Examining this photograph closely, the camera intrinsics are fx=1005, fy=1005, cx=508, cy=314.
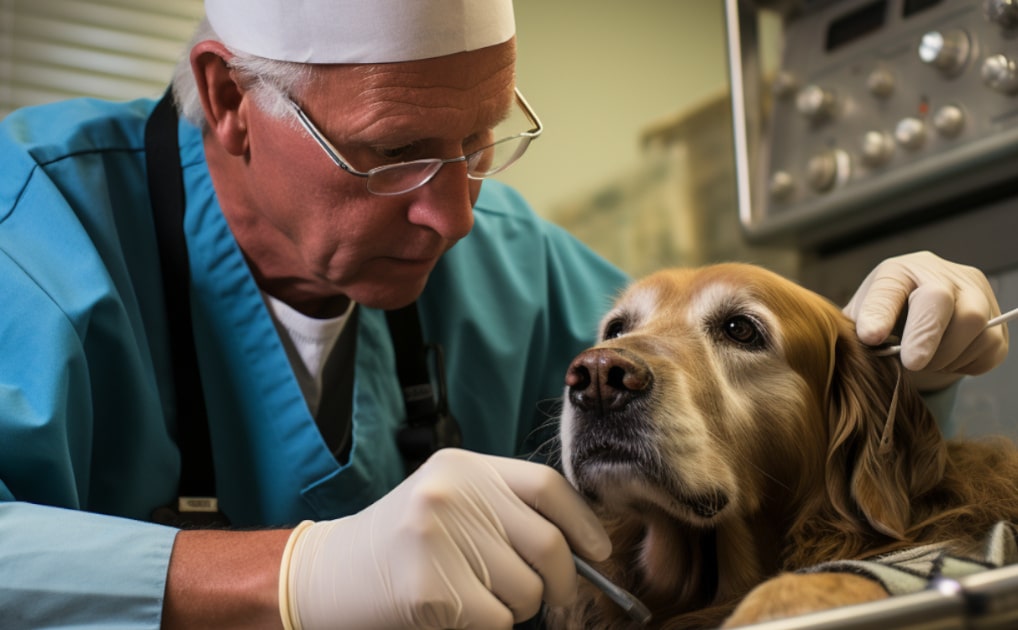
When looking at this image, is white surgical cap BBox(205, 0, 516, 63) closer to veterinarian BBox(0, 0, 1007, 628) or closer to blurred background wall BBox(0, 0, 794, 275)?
veterinarian BBox(0, 0, 1007, 628)

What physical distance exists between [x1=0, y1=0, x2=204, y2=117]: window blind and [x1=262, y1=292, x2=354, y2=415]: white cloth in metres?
0.84

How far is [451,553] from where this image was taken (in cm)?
99

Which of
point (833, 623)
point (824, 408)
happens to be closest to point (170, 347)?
point (824, 408)

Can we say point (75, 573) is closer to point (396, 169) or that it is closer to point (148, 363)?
point (148, 363)

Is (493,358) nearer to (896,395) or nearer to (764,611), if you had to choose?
(896,395)

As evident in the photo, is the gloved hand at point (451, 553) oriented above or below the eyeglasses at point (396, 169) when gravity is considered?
below

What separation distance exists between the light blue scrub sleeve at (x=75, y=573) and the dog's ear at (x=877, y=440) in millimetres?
772

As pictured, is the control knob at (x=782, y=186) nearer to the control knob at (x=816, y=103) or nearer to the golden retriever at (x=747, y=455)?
the control knob at (x=816, y=103)

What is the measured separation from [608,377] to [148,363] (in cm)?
70

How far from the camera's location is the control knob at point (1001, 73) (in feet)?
5.00

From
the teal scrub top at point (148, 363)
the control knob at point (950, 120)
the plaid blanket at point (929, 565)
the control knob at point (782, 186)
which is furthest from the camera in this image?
the control knob at point (782, 186)

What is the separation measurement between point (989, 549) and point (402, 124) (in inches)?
32.8

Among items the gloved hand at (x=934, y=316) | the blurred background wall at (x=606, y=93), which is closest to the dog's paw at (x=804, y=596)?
the gloved hand at (x=934, y=316)

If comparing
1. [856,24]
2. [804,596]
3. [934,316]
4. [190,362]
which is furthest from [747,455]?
[856,24]
